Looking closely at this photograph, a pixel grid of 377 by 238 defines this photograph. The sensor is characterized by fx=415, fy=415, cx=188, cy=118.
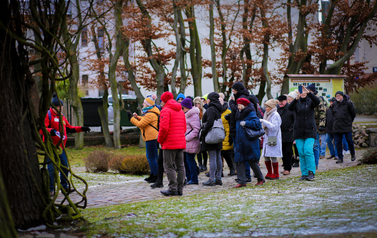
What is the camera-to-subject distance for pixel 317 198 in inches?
260

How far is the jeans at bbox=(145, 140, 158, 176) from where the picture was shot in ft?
30.9

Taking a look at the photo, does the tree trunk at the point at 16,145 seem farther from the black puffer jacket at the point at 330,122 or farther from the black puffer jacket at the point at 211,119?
the black puffer jacket at the point at 330,122

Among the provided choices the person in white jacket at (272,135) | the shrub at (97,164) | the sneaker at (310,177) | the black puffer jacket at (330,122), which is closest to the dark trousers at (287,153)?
the person in white jacket at (272,135)

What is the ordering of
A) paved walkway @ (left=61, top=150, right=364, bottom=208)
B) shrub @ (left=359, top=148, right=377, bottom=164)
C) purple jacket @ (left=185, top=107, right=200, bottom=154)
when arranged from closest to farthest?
paved walkway @ (left=61, top=150, right=364, bottom=208)
purple jacket @ (left=185, top=107, right=200, bottom=154)
shrub @ (left=359, top=148, right=377, bottom=164)

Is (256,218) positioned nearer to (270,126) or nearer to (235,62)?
(270,126)

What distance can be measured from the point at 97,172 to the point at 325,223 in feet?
27.0

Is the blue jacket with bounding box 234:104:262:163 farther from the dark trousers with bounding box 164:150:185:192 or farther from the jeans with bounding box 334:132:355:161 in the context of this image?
the jeans with bounding box 334:132:355:161

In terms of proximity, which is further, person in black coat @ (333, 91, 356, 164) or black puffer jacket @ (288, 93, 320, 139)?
person in black coat @ (333, 91, 356, 164)

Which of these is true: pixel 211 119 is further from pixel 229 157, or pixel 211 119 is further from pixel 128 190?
pixel 128 190

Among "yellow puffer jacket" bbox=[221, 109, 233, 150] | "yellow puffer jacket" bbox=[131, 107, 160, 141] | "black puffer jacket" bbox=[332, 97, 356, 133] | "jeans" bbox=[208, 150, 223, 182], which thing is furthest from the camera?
"black puffer jacket" bbox=[332, 97, 356, 133]

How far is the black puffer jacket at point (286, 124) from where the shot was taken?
10.6 m

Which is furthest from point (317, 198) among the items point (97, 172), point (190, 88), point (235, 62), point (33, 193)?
point (190, 88)

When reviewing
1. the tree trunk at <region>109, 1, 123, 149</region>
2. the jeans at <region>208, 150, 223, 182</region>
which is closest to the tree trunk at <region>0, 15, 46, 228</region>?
the jeans at <region>208, 150, 223, 182</region>

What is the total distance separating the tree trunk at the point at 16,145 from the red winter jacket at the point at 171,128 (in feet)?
10.1
